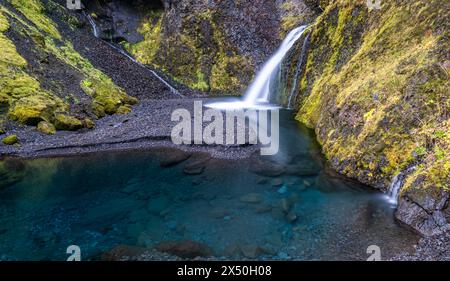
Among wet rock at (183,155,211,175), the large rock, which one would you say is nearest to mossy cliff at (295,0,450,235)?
the large rock

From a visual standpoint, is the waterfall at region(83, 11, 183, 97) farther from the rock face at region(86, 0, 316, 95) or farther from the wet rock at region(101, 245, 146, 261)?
the wet rock at region(101, 245, 146, 261)

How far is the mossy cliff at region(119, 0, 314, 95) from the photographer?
112 feet

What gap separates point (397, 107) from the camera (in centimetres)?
1119

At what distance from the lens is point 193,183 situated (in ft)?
41.1

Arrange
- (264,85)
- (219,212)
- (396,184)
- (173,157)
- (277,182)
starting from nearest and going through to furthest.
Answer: (396,184), (219,212), (277,182), (173,157), (264,85)

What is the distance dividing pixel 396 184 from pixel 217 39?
28.8 meters

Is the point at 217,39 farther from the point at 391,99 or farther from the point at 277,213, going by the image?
the point at 277,213

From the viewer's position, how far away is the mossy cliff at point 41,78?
18328mm

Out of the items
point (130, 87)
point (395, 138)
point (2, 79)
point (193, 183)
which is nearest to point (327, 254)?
point (395, 138)

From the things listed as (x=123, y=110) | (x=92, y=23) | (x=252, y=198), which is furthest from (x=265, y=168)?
(x=92, y=23)

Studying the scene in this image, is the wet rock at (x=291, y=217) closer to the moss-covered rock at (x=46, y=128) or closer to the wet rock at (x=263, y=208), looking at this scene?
the wet rock at (x=263, y=208)

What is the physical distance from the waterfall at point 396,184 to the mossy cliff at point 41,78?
1629 centimetres

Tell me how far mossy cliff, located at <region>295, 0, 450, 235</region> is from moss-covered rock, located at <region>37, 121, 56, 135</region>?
1474cm
